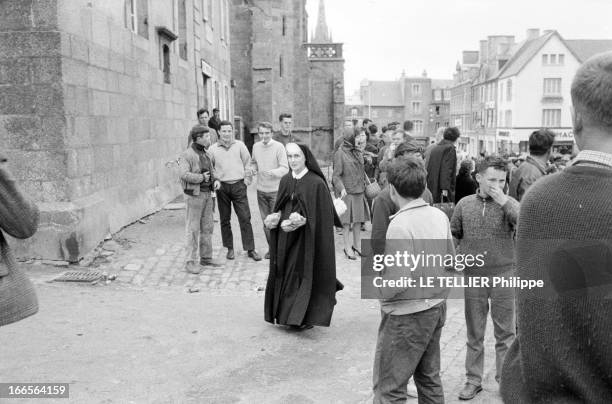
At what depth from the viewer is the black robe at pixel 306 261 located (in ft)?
20.9

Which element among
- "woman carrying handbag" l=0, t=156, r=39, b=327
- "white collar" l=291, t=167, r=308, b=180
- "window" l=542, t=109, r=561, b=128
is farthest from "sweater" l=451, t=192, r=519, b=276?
"window" l=542, t=109, r=561, b=128

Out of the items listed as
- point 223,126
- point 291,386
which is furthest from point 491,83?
point 291,386

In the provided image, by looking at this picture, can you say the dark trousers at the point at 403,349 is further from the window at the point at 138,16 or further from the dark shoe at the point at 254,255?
the window at the point at 138,16

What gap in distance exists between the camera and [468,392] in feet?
16.1

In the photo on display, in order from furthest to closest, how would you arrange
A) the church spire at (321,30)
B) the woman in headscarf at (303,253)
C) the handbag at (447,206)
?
1. the church spire at (321,30)
2. the handbag at (447,206)
3. the woman in headscarf at (303,253)

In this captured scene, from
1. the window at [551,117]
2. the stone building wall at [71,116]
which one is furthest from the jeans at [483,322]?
the window at [551,117]

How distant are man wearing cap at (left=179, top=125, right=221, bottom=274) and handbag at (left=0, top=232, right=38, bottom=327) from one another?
557 centimetres

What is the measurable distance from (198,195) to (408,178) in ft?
17.5

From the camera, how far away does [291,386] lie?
5.11m

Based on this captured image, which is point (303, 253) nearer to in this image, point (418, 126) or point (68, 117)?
point (68, 117)

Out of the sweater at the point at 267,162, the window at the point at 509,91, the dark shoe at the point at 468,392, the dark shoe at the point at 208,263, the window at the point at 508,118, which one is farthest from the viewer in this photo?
the window at the point at 508,118

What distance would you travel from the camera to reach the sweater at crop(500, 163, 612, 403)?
4.90 feet

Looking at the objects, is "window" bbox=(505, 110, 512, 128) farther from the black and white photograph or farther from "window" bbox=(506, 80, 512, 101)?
the black and white photograph

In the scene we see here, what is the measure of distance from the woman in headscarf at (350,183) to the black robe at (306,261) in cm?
338
